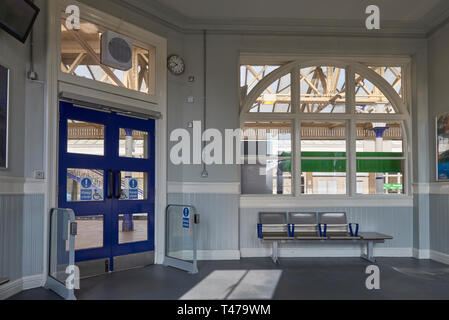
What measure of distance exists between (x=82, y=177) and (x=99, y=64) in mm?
1508

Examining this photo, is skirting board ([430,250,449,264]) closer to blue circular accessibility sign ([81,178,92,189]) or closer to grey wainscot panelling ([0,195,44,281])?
blue circular accessibility sign ([81,178,92,189])

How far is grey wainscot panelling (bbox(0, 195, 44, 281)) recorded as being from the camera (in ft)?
13.5

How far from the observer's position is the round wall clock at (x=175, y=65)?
6.10 metres

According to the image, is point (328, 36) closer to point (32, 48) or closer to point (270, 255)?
point (270, 255)

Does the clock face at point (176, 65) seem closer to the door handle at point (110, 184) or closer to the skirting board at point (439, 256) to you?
the door handle at point (110, 184)

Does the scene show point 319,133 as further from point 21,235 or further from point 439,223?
point 21,235

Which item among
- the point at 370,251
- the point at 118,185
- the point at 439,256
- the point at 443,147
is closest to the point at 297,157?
the point at 370,251

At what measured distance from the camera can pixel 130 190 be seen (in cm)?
556

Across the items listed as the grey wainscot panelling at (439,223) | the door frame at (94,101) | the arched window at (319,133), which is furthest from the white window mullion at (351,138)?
the door frame at (94,101)

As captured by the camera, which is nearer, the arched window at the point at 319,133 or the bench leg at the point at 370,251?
the bench leg at the point at 370,251

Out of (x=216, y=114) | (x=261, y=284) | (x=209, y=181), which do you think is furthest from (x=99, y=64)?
(x=261, y=284)

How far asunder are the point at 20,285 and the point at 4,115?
5.98ft

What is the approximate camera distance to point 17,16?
3.92m

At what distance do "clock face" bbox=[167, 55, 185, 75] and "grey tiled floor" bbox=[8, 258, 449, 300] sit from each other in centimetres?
292
